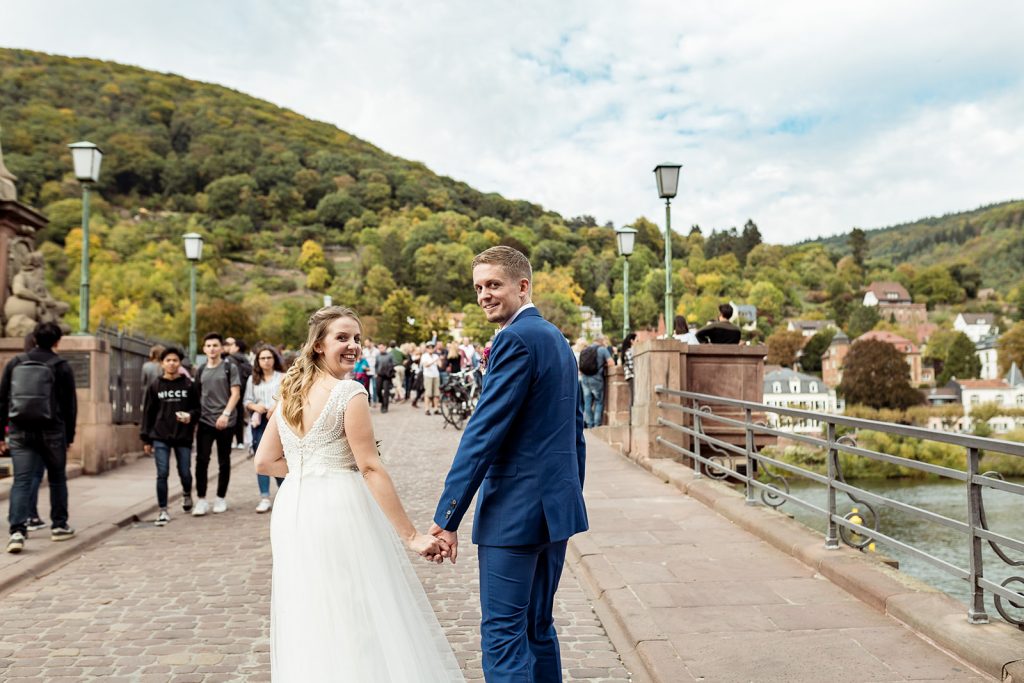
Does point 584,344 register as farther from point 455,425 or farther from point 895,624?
point 895,624

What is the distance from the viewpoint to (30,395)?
280 inches

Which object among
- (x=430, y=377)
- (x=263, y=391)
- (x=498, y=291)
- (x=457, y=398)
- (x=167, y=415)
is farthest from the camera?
(x=430, y=377)

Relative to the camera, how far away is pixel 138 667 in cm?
434

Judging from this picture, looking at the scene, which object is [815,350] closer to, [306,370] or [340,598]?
[306,370]

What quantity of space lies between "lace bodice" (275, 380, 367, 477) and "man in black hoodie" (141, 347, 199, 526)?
549cm

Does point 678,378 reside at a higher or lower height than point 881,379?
higher

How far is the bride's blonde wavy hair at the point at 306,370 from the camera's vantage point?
3.31 m

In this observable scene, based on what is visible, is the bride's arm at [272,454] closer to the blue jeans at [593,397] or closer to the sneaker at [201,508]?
the sneaker at [201,508]

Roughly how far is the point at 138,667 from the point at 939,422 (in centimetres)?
10527

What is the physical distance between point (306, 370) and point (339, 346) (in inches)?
5.8

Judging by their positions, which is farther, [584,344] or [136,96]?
[136,96]

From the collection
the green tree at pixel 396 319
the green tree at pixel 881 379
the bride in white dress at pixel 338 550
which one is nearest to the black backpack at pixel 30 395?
the bride in white dress at pixel 338 550

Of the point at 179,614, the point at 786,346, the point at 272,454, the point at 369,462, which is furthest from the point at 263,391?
the point at 786,346

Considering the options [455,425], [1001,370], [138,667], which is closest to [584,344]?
[455,425]
